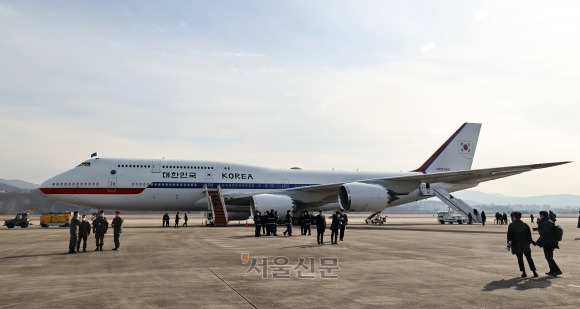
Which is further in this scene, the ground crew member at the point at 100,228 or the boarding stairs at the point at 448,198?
the boarding stairs at the point at 448,198

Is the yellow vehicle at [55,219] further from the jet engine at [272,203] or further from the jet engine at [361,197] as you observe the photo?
the jet engine at [361,197]

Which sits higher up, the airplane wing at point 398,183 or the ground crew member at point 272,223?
the airplane wing at point 398,183

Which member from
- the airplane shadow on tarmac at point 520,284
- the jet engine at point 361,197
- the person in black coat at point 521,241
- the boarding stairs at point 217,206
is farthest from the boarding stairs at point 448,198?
the airplane shadow on tarmac at point 520,284

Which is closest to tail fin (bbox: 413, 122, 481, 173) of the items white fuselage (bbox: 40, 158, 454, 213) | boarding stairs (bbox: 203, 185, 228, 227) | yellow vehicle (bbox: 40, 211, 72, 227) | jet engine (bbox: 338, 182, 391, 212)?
white fuselage (bbox: 40, 158, 454, 213)

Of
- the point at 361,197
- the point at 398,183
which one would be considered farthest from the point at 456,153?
the point at 361,197

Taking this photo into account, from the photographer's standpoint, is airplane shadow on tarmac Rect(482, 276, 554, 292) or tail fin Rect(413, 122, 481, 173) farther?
tail fin Rect(413, 122, 481, 173)

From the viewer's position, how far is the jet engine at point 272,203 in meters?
29.9

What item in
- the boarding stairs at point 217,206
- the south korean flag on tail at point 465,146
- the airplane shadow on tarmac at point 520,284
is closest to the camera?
the airplane shadow on tarmac at point 520,284

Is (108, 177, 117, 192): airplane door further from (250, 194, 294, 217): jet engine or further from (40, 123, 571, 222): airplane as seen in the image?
(250, 194, 294, 217): jet engine

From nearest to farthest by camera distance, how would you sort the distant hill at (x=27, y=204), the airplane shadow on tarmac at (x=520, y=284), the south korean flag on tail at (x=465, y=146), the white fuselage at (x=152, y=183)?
the airplane shadow on tarmac at (x=520, y=284) < the white fuselage at (x=152, y=183) < the south korean flag on tail at (x=465, y=146) < the distant hill at (x=27, y=204)

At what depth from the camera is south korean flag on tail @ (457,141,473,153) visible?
42.6 meters

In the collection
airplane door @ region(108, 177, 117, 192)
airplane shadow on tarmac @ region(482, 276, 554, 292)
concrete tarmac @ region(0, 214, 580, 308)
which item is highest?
airplane door @ region(108, 177, 117, 192)

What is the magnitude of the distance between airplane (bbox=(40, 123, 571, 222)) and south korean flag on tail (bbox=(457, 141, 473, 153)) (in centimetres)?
588

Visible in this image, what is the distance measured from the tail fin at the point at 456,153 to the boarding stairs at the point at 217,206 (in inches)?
783
